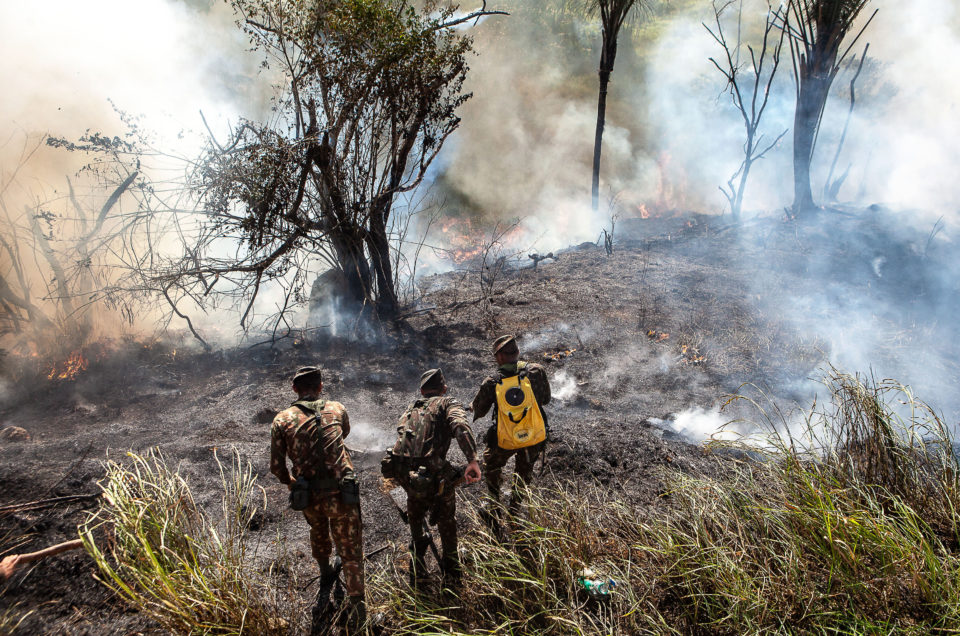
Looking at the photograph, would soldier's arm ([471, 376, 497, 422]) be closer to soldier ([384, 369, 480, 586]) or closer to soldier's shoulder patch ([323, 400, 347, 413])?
soldier ([384, 369, 480, 586])

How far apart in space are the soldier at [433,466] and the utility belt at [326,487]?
0.32 meters

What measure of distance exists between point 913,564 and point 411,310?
8.72 metres

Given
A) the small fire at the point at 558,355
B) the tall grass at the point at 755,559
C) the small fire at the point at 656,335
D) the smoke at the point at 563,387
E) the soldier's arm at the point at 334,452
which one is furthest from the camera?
the small fire at the point at 656,335

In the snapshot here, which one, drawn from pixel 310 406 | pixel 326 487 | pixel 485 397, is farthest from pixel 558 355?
pixel 326 487

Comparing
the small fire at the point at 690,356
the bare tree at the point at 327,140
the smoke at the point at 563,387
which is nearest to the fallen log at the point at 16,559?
the smoke at the point at 563,387

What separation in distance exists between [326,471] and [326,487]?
95 mm

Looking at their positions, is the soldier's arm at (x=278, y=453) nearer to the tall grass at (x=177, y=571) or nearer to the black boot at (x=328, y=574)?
the tall grass at (x=177, y=571)

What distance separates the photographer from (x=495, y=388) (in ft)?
11.8

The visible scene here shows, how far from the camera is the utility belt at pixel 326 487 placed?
2926 mm

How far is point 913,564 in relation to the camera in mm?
2195

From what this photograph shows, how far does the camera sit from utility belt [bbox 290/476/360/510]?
115 inches

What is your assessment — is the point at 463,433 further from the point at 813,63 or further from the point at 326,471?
the point at 813,63

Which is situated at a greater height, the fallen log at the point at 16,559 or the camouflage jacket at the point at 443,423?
the camouflage jacket at the point at 443,423

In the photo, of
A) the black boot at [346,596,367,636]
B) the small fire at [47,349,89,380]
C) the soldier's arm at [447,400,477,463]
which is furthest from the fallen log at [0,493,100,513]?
the small fire at [47,349,89,380]
